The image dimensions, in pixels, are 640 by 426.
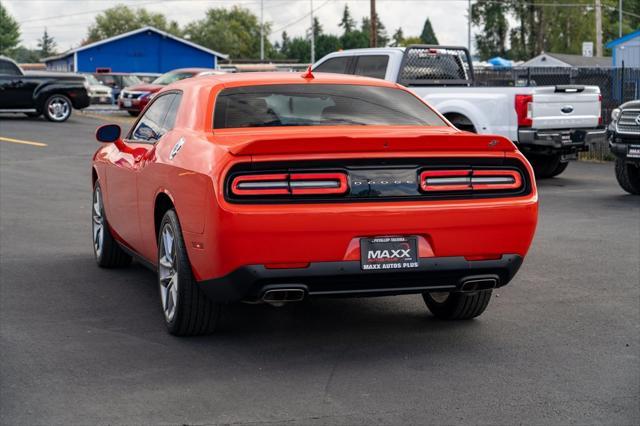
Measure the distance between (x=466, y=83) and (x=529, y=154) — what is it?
1.53 metres

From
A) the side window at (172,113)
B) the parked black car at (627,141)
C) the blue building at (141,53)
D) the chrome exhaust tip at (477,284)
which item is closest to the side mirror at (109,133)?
the side window at (172,113)

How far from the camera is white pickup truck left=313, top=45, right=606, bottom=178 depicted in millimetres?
16406

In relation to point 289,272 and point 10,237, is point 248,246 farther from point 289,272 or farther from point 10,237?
point 10,237

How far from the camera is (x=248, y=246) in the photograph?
5836 mm

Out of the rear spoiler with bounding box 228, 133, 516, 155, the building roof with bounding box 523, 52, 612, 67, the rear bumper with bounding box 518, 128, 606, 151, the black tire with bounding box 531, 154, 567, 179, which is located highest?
the building roof with bounding box 523, 52, 612, 67

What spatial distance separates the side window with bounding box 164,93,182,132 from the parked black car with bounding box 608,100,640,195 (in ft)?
27.2

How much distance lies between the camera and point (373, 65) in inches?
715

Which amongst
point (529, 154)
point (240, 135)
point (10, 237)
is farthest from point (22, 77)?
point (240, 135)

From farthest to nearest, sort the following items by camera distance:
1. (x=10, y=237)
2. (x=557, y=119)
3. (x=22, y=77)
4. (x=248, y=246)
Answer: (x=22, y=77), (x=557, y=119), (x=10, y=237), (x=248, y=246)

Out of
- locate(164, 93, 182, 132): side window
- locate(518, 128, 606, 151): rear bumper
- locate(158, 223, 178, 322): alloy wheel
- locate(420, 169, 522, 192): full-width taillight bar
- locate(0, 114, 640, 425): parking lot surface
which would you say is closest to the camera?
locate(0, 114, 640, 425): parking lot surface

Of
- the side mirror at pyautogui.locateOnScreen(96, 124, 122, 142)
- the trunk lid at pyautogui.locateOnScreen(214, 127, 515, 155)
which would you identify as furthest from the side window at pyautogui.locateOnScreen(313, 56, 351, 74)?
the trunk lid at pyautogui.locateOnScreen(214, 127, 515, 155)

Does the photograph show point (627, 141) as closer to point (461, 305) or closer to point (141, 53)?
point (461, 305)

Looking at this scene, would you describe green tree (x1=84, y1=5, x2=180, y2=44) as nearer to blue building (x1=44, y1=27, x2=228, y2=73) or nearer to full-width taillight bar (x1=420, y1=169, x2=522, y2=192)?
blue building (x1=44, y1=27, x2=228, y2=73)

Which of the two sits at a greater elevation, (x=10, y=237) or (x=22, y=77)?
(x=22, y=77)
